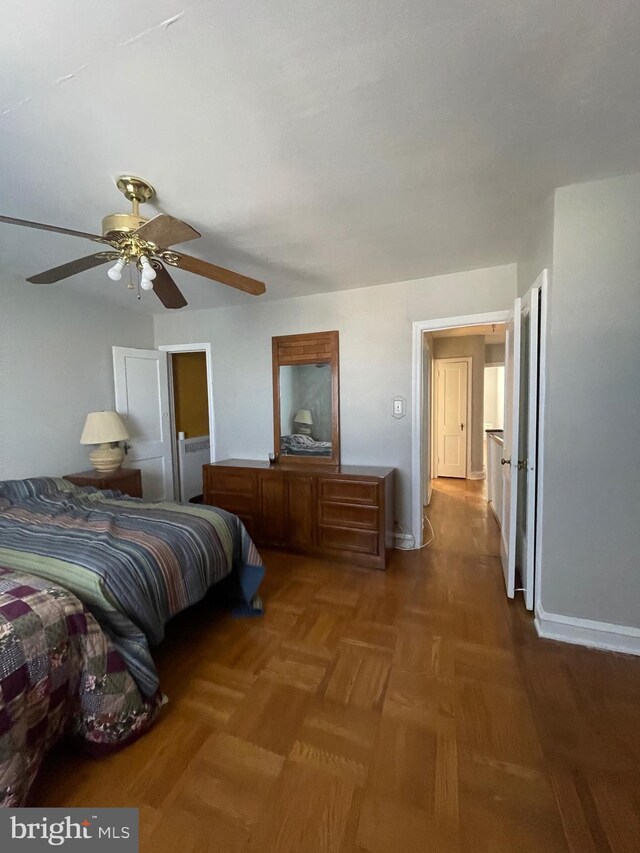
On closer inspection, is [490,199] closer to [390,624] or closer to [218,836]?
[390,624]

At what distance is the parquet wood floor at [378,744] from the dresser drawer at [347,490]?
88 cm

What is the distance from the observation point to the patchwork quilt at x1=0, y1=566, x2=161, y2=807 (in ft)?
3.57

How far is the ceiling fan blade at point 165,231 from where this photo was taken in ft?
4.77

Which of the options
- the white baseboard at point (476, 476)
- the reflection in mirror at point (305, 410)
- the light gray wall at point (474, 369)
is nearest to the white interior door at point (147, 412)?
the reflection in mirror at point (305, 410)

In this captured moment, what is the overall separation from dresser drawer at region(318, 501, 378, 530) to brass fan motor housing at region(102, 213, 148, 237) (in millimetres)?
2317

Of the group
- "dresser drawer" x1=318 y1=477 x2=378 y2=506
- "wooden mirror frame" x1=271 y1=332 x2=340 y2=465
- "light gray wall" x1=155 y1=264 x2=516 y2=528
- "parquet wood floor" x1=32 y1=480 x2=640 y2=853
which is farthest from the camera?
"wooden mirror frame" x1=271 y1=332 x2=340 y2=465

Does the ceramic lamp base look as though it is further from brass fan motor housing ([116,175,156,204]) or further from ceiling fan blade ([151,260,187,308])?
brass fan motor housing ([116,175,156,204])

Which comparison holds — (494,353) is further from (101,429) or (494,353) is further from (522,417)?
(101,429)

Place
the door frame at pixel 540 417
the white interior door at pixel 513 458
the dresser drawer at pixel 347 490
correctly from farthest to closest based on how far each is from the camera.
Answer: the dresser drawer at pixel 347 490 < the white interior door at pixel 513 458 < the door frame at pixel 540 417

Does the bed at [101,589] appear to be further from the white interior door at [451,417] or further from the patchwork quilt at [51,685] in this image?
the white interior door at [451,417]

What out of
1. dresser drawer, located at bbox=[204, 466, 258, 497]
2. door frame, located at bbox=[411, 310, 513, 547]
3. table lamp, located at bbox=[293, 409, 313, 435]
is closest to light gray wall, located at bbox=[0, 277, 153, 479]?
dresser drawer, located at bbox=[204, 466, 258, 497]

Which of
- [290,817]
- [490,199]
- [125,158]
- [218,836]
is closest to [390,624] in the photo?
[290,817]

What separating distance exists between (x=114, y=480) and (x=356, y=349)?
2.56 metres

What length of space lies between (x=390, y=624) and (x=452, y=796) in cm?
97
